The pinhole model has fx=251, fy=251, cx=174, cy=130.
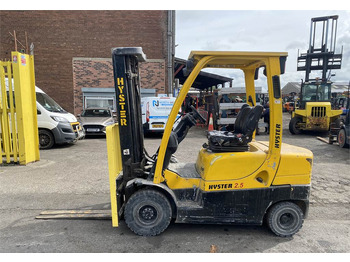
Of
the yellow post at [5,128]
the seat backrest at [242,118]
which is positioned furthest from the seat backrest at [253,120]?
the yellow post at [5,128]

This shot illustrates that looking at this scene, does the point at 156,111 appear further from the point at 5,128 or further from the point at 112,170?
the point at 112,170

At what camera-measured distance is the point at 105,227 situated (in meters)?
3.74

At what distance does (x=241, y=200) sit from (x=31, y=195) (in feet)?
13.5

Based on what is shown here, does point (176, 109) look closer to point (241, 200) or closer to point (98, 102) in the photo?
point (241, 200)

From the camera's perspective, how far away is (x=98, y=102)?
18094 millimetres

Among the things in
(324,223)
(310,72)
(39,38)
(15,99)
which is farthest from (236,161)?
(310,72)

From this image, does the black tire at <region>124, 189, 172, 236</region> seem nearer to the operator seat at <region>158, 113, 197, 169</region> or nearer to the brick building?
the operator seat at <region>158, 113, 197, 169</region>

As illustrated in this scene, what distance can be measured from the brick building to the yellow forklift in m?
15.0

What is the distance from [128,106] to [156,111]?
28.2 ft

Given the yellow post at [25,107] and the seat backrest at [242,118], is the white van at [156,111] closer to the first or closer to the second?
the yellow post at [25,107]

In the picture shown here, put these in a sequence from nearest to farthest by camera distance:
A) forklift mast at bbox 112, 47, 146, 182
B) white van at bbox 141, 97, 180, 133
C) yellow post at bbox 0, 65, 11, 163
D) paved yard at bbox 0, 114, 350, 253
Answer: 1. paved yard at bbox 0, 114, 350, 253
2. forklift mast at bbox 112, 47, 146, 182
3. yellow post at bbox 0, 65, 11, 163
4. white van at bbox 141, 97, 180, 133

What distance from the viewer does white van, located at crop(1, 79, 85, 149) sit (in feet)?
31.6

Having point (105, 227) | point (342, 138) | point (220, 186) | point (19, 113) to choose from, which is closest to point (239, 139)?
point (220, 186)

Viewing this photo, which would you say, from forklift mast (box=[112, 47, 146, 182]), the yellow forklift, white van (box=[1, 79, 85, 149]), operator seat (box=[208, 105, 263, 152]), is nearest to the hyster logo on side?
the yellow forklift
